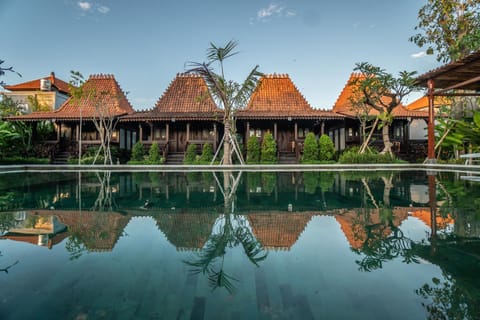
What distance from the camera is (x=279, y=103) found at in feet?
61.3

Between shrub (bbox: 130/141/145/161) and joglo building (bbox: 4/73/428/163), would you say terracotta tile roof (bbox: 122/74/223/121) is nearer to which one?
joglo building (bbox: 4/73/428/163)

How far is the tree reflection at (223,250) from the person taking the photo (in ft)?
4.90

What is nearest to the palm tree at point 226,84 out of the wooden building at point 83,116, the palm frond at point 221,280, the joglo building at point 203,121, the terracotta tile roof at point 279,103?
the joglo building at point 203,121

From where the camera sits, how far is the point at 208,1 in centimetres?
1425

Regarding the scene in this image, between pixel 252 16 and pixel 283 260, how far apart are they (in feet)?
52.9

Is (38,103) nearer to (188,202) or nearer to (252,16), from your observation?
(252,16)

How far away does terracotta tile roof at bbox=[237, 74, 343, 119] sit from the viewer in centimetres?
1650

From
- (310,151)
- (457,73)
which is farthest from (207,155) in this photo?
(457,73)

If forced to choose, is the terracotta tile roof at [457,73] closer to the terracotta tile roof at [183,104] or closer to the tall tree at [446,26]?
the tall tree at [446,26]

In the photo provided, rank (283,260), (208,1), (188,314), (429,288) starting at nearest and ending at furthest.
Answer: (188,314) < (429,288) < (283,260) < (208,1)

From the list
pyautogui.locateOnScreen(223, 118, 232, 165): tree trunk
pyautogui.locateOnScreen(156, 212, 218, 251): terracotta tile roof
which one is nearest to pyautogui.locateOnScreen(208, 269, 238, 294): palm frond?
pyautogui.locateOnScreen(156, 212, 218, 251): terracotta tile roof

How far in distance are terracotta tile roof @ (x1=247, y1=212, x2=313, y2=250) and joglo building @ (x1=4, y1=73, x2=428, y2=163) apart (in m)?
13.3

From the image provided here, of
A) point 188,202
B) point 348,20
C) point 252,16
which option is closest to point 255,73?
point 252,16

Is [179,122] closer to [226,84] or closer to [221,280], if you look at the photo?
[226,84]
